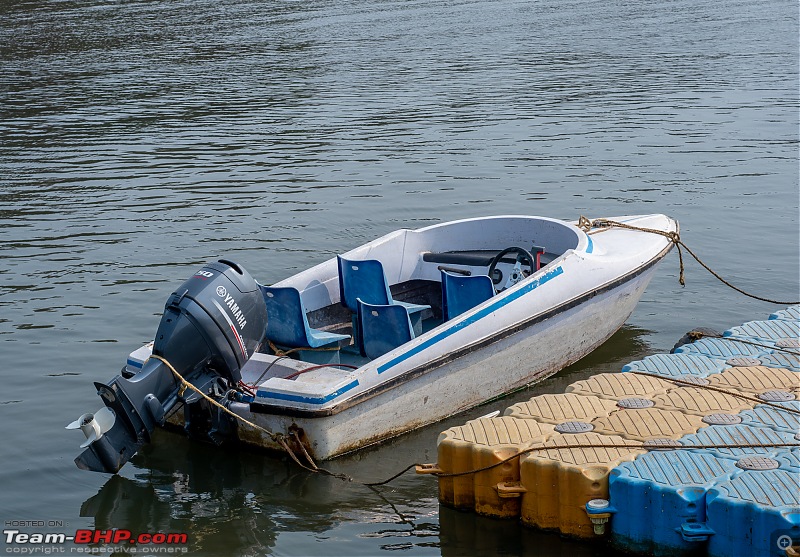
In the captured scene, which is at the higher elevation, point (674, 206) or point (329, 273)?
point (674, 206)

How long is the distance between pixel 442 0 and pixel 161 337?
2942 cm

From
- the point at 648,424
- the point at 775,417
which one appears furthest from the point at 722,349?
the point at 648,424

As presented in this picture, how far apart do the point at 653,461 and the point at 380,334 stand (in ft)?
9.20

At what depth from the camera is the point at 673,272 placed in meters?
12.4

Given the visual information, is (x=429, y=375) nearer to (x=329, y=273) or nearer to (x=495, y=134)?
(x=329, y=273)

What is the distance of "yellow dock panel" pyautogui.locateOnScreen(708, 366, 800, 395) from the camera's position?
7.61 metres

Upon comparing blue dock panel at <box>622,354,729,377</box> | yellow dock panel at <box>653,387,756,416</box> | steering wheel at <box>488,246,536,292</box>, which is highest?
steering wheel at <box>488,246,536,292</box>

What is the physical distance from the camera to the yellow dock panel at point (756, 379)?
25.0 ft

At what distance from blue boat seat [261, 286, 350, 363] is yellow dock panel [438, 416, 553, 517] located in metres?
2.08

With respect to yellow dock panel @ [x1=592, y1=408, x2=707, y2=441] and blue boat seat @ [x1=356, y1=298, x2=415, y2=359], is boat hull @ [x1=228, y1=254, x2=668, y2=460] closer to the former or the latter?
blue boat seat @ [x1=356, y1=298, x2=415, y2=359]

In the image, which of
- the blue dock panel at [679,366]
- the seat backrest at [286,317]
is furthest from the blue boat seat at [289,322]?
the blue dock panel at [679,366]

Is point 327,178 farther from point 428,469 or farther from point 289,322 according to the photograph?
point 428,469

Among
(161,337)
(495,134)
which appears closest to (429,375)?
(161,337)

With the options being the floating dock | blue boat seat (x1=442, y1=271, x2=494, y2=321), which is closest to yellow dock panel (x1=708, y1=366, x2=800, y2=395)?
the floating dock
